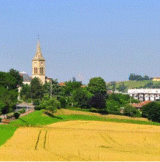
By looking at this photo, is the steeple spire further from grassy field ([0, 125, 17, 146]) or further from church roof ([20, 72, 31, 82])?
grassy field ([0, 125, 17, 146])

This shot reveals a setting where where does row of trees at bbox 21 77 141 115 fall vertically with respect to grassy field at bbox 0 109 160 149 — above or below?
above

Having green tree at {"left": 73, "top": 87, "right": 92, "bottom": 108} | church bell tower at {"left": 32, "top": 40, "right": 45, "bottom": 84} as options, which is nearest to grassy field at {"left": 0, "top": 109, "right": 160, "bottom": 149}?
green tree at {"left": 73, "top": 87, "right": 92, "bottom": 108}

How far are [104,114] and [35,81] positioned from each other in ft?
205

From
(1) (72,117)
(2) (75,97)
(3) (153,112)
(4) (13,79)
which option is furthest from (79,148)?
(4) (13,79)

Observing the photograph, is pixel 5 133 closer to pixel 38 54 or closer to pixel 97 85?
pixel 97 85

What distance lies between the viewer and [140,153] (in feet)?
111

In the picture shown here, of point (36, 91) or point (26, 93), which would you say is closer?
point (36, 91)

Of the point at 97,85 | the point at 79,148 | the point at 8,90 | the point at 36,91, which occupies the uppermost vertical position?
the point at 97,85

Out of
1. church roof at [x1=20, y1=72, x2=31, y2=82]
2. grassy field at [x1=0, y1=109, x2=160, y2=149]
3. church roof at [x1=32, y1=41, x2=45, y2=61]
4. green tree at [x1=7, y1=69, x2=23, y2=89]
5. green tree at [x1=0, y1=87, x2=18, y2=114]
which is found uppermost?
church roof at [x1=32, y1=41, x2=45, y2=61]

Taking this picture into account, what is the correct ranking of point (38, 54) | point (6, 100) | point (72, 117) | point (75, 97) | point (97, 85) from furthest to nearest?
point (38, 54)
point (97, 85)
point (75, 97)
point (6, 100)
point (72, 117)

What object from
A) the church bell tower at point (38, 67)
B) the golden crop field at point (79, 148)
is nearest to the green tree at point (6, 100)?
the golden crop field at point (79, 148)

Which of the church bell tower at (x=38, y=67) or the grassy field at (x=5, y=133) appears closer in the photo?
the grassy field at (x=5, y=133)

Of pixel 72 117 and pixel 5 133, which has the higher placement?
pixel 72 117

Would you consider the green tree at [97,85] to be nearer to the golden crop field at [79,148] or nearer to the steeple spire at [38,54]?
the steeple spire at [38,54]
